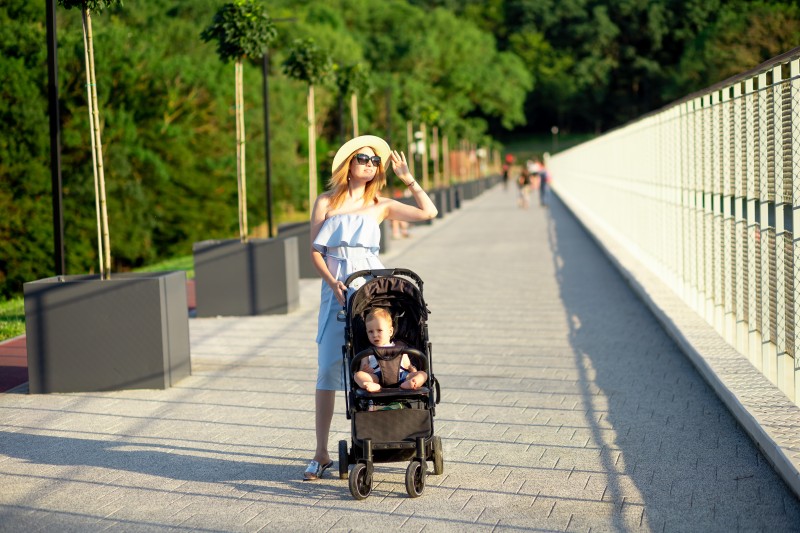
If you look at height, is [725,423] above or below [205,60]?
below

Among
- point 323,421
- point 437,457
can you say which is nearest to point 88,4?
point 323,421

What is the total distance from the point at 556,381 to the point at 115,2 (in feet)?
16.1

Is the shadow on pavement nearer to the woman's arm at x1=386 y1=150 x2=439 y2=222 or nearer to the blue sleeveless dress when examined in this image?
the blue sleeveless dress

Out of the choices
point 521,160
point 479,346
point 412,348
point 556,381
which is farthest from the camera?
point 521,160

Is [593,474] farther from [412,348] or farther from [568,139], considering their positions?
[568,139]

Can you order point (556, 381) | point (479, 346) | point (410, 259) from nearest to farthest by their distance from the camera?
point (556, 381), point (479, 346), point (410, 259)

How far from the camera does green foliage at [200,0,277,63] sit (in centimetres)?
1570

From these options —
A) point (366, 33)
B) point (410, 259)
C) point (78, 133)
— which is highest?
point (366, 33)

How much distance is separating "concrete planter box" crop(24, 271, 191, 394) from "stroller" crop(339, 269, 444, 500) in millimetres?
3255

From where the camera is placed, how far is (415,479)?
20.6 feet

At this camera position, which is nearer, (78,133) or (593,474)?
(593,474)

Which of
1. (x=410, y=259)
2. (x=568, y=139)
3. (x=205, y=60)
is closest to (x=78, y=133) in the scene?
(x=205, y=60)

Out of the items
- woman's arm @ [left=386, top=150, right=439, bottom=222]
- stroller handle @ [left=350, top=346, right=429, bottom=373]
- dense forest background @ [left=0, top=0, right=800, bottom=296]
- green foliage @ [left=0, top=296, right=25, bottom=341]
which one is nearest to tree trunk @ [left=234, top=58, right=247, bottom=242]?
green foliage @ [left=0, top=296, right=25, bottom=341]

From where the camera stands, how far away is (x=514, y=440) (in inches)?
299
